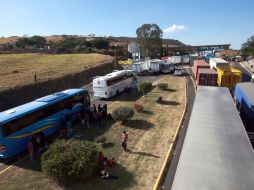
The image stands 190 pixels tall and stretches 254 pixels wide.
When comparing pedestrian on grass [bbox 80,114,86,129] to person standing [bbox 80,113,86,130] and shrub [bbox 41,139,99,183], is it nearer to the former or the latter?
person standing [bbox 80,113,86,130]

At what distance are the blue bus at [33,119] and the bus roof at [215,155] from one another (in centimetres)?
1088

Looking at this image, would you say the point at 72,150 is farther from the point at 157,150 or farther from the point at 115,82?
the point at 115,82

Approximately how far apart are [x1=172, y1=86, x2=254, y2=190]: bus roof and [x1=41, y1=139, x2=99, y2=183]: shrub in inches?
199

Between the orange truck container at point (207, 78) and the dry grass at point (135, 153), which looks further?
the orange truck container at point (207, 78)

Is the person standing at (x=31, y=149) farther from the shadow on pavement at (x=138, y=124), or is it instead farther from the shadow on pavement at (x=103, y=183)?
the shadow on pavement at (x=138, y=124)

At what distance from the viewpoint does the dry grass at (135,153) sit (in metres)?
13.4

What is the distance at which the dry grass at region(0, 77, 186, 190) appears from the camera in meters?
13.4

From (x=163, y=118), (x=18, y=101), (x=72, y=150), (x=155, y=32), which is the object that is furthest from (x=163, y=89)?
(x=155, y=32)

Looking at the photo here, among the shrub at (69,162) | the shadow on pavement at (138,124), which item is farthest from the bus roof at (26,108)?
the shadow on pavement at (138,124)

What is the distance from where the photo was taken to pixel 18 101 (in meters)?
31.9

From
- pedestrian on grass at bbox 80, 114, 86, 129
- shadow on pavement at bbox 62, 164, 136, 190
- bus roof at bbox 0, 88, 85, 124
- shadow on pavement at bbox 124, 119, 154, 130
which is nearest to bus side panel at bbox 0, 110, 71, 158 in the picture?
bus roof at bbox 0, 88, 85, 124

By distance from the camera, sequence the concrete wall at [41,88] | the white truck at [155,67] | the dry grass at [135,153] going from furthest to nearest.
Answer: the white truck at [155,67] → the concrete wall at [41,88] → the dry grass at [135,153]

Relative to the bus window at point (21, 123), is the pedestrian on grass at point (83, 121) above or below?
below

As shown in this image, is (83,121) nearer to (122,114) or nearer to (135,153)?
(122,114)
